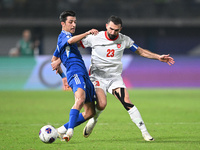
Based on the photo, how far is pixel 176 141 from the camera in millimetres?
7160

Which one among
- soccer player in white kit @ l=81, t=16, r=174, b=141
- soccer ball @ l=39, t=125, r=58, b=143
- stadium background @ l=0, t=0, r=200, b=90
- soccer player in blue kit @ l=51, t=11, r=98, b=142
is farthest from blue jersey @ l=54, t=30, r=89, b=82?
stadium background @ l=0, t=0, r=200, b=90

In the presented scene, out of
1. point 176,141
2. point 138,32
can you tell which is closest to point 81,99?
point 176,141

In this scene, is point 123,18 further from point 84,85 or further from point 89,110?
point 84,85

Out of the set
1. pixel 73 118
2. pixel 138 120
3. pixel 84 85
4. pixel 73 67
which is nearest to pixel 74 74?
pixel 73 67

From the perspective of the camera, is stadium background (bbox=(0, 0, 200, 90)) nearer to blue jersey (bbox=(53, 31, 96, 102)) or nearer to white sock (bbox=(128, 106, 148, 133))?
blue jersey (bbox=(53, 31, 96, 102))

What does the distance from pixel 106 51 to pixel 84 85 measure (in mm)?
978

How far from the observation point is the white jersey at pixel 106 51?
7738 mm

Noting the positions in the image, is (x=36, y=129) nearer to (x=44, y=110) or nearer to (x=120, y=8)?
(x=44, y=110)

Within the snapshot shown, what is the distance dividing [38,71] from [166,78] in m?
5.56

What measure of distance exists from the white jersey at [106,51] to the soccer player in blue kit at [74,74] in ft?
1.65

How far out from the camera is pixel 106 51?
25.4 feet

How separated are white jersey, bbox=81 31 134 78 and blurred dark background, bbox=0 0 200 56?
2155 centimetres

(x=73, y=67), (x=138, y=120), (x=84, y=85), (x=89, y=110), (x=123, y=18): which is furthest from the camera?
(x=123, y=18)

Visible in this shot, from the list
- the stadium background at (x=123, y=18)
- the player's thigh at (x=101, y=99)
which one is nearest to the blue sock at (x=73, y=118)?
the player's thigh at (x=101, y=99)
